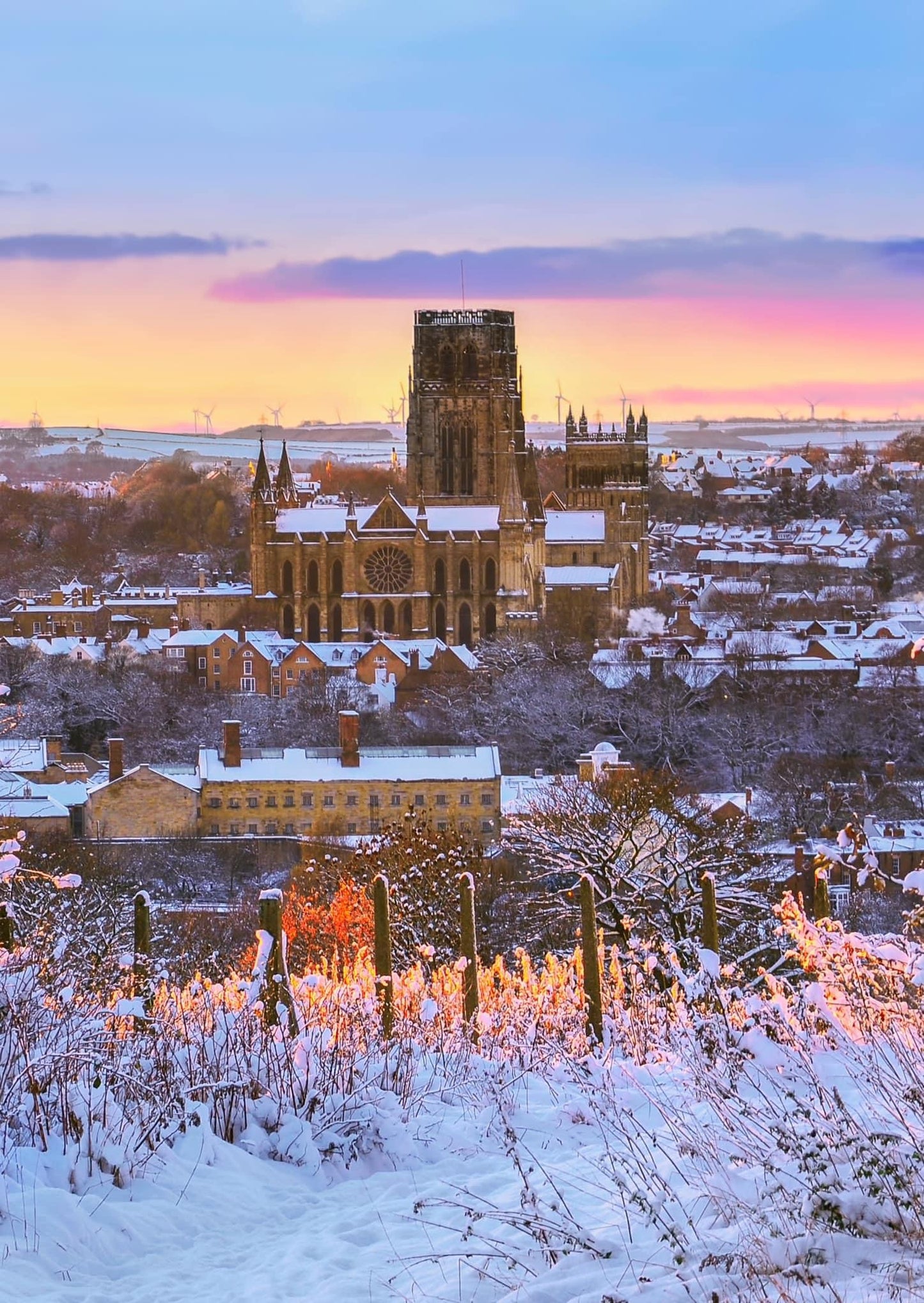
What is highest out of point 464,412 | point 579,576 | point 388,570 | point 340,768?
point 464,412

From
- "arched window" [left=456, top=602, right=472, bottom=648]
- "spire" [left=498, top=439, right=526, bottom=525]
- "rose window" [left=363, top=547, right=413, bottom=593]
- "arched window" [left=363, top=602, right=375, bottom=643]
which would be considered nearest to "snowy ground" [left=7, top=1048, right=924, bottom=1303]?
"arched window" [left=363, top=602, right=375, bottom=643]

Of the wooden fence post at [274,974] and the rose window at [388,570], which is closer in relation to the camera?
the wooden fence post at [274,974]

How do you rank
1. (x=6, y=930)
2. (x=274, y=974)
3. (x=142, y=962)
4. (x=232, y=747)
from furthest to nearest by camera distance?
(x=232, y=747), (x=142, y=962), (x=6, y=930), (x=274, y=974)

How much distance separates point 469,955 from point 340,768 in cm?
2840

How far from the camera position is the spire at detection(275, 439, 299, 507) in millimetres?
72812

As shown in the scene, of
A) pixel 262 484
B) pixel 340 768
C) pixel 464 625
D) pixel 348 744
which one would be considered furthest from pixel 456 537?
pixel 340 768

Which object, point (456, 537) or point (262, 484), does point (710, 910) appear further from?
point (262, 484)

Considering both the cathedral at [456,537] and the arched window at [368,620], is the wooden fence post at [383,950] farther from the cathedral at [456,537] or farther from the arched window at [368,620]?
the arched window at [368,620]

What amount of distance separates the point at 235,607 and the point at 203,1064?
68716 mm

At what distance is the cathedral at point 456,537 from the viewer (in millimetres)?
67875

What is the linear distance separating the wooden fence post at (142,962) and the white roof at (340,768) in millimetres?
27669

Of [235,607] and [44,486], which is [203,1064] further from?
[44,486]

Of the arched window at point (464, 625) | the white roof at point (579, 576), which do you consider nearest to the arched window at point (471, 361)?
the white roof at point (579, 576)

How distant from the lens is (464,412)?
78.0 meters
